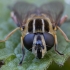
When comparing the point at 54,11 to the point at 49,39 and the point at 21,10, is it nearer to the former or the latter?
the point at 21,10

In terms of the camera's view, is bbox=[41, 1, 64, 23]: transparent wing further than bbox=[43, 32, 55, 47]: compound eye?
Yes

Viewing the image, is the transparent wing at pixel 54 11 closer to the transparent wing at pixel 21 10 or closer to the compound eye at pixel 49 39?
the transparent wing at pixel 21 10

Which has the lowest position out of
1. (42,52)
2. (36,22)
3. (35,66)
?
(35,66)

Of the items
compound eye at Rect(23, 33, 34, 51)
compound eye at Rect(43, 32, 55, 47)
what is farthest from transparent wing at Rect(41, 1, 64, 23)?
compound eye at Rect(23, 33, 34, 51)

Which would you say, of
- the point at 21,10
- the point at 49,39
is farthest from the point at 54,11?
the point at 49,39

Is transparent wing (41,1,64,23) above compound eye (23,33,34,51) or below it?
above

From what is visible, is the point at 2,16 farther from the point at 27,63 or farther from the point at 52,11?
the point at 27,63

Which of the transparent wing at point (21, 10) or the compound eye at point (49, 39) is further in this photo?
the transparent wing at point (21, 10)

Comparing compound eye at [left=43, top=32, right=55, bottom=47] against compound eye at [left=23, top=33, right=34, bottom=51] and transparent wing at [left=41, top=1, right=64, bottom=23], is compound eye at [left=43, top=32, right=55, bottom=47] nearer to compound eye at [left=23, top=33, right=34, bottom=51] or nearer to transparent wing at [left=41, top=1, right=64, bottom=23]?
compound eye at [left=23, top=33, right=34, bottom=51]

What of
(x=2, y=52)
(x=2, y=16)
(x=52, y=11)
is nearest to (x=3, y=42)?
(x=2, y=52)

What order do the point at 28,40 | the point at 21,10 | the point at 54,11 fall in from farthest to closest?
the point at 21,10, the point at 54,11, the point at 28,40

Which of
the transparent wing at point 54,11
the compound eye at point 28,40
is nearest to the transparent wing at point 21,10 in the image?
the transparent wing at point 54,11
